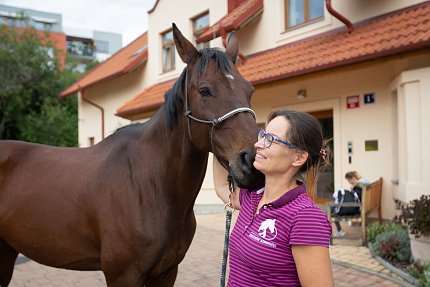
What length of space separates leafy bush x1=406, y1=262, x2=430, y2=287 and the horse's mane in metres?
3.15

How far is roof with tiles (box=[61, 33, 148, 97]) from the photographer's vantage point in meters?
13.0

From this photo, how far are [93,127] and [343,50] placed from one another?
11792mm

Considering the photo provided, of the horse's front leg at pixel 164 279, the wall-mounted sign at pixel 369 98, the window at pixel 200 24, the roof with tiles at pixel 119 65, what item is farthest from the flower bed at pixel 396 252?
the roof with tiles at pixel 119 65

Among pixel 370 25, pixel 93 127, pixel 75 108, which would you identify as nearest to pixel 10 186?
pixel 370 25

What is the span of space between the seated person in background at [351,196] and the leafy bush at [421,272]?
6.14ft

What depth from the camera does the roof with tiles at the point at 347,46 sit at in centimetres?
561

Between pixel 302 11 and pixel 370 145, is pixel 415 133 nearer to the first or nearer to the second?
pixel 370 145

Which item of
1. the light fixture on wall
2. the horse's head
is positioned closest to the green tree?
the light fixture on wall

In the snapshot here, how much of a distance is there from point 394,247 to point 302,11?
5.54 metres

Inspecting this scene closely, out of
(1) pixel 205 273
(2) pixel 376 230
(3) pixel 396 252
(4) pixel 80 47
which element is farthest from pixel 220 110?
(4) pixel 80 47

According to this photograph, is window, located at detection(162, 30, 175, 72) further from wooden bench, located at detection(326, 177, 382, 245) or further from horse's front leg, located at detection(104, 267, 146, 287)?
horse's front leg, located at detection(104, 267, 146, 287)

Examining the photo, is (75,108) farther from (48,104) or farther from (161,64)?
(161,64)

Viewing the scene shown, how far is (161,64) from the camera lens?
12.5 m

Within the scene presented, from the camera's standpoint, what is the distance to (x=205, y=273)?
15.5 ft
